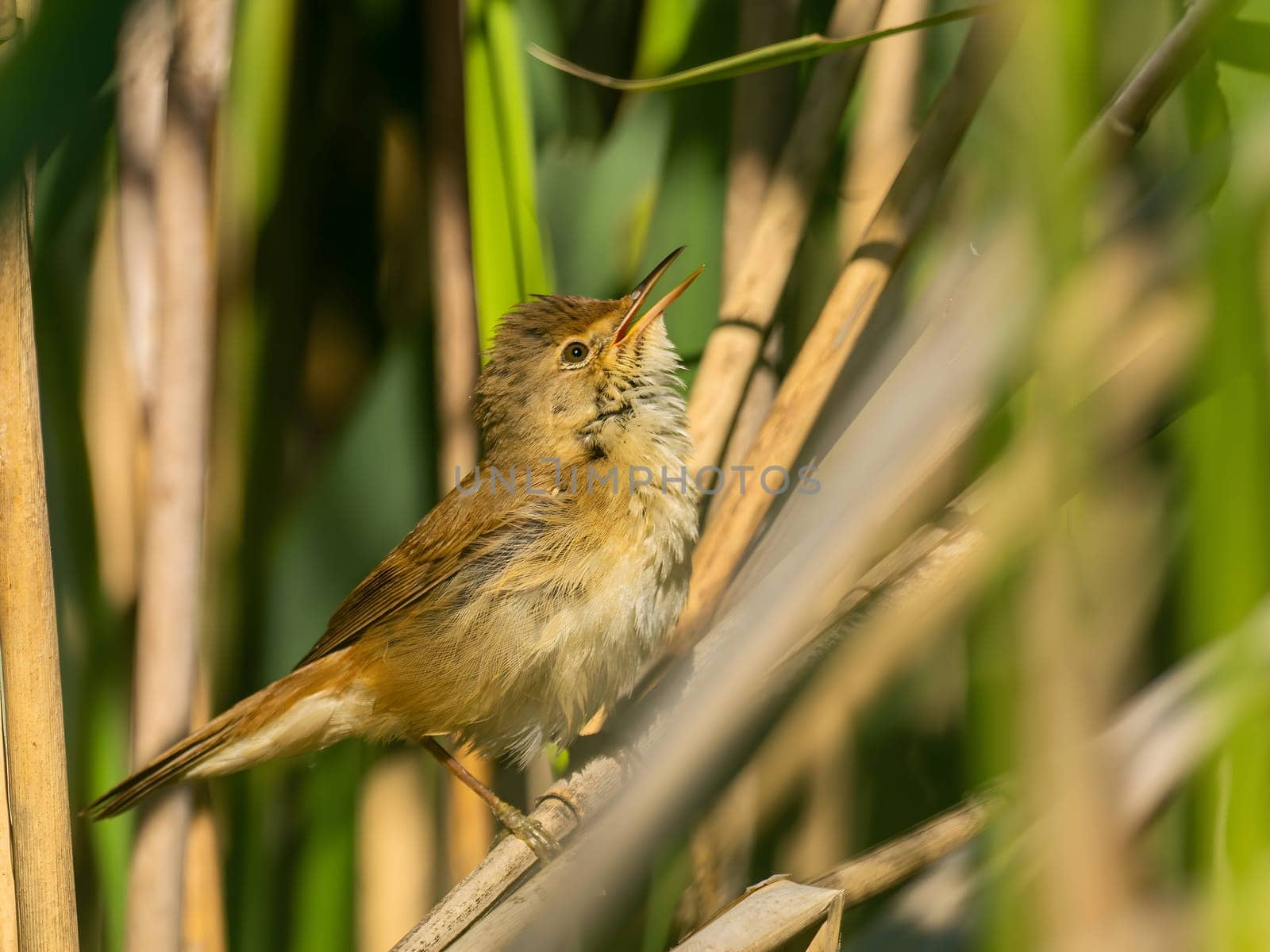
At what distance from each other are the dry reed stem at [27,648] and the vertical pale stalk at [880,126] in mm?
1449

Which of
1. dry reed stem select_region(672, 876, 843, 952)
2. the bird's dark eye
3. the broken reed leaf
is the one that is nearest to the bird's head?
the bird's dark eye

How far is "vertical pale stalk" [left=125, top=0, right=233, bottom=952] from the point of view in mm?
1699

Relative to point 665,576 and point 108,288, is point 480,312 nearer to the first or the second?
point 665,576

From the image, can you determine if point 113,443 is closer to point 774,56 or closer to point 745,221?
point 745,221

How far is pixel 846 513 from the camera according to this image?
0.99 m

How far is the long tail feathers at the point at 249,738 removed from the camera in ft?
5.52

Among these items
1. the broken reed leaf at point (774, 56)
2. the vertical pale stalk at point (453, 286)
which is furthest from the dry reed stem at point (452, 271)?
the broken reed leaf at point (774, 56)

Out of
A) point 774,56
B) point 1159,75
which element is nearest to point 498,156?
point 774,56

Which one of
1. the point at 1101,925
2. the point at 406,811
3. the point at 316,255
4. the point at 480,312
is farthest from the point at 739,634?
the point at 316,255

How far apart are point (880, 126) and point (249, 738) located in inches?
66.1

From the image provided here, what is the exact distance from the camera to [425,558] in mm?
2008

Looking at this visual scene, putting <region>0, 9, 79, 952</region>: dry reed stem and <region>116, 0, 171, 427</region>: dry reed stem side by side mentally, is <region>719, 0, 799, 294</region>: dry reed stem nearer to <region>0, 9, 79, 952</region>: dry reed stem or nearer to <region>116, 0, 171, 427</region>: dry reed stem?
<region>116, 0, 171, 427</region>: dry reed stem

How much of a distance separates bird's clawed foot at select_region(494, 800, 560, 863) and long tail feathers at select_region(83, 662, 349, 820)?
0.42 metres

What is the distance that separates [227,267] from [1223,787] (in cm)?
176
